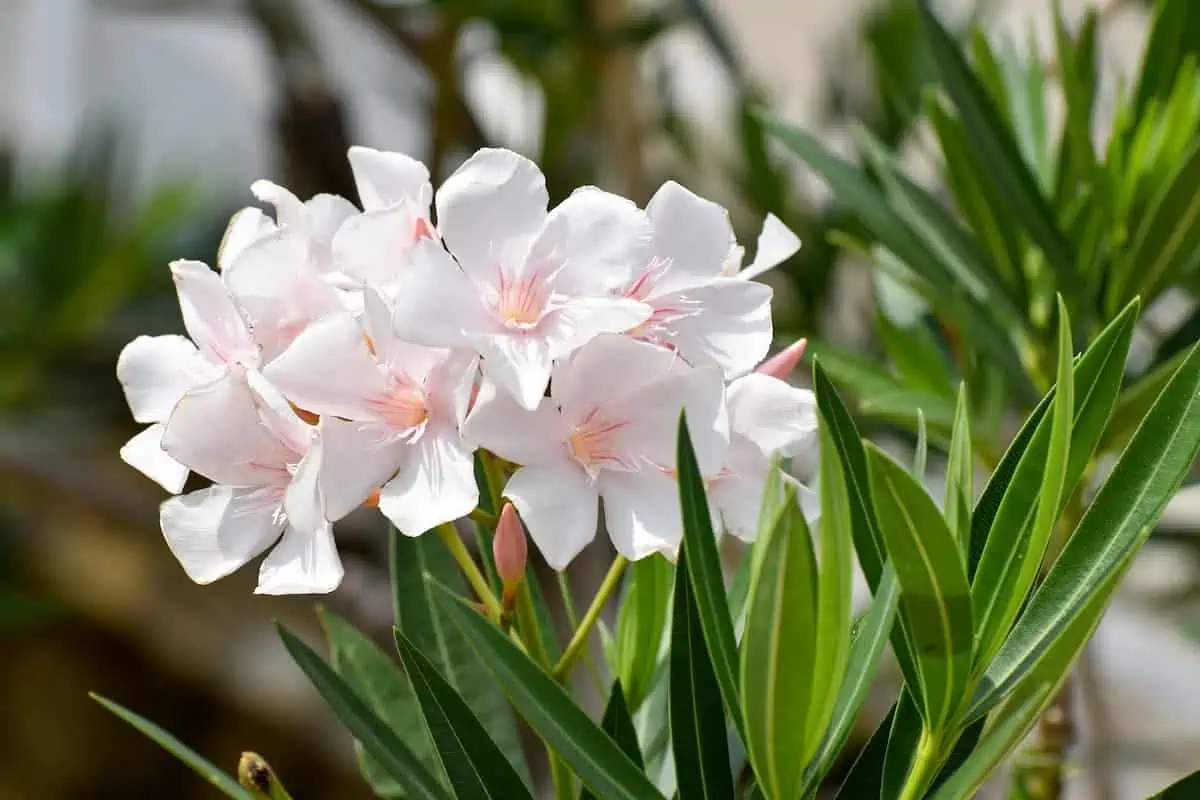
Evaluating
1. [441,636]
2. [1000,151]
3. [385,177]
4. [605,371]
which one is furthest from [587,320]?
[1000,151]

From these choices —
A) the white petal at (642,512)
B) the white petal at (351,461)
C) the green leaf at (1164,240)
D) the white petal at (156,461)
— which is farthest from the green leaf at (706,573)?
the green leaf at (1164,240)

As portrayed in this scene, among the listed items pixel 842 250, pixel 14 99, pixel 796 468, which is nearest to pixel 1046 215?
pixel 796 468

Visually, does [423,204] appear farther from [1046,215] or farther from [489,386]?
[1046,215]

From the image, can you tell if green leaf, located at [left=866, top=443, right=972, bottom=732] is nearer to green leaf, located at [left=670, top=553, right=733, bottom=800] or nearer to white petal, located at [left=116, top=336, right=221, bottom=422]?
green leaf, located at [left=670, top=553, right=733, bottom=800]

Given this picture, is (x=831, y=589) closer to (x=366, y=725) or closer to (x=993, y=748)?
(x=993, y=748)

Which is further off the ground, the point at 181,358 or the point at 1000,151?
the point at 1000,151

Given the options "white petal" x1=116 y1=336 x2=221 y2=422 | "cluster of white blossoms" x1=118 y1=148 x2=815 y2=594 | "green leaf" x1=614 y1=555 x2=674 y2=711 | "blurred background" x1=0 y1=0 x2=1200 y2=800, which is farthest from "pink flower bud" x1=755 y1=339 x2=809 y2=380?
"blurred background" x1=0 y1=0 x2=1200 y2=800
